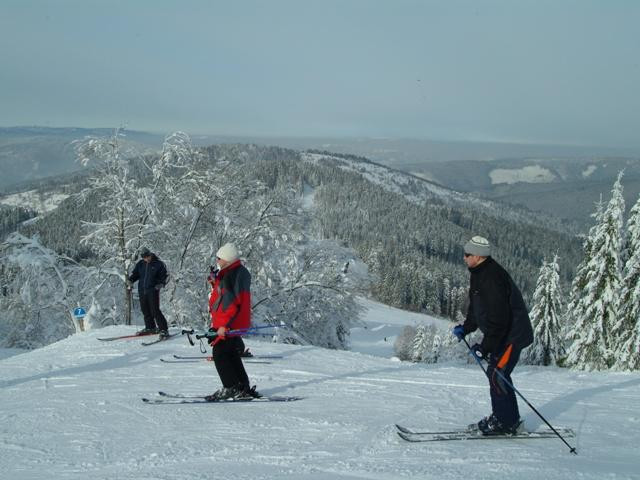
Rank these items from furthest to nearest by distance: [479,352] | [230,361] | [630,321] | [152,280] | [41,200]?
[41,200] → [630,321] → [152,280] → [230,361] → [479,352]

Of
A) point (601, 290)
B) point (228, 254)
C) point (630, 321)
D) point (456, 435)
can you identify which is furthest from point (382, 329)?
→ point (456, 435)

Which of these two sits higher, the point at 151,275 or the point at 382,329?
the point at 151,275

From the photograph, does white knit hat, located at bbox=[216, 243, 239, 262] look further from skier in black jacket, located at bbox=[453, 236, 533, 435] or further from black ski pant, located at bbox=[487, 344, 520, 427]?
black ski pant, located at bbox=[487, 344, 520, 427]

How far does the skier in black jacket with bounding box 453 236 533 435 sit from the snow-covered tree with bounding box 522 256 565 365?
25777 millimetres

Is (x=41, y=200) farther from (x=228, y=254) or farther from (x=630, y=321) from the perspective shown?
→ (x=228, y=254)

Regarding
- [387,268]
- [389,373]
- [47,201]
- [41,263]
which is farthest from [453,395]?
[47,201]

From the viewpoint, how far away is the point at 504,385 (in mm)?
5117

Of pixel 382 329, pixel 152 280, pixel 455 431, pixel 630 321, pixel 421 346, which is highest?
pixel 152 280

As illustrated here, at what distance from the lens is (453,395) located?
23.8ft

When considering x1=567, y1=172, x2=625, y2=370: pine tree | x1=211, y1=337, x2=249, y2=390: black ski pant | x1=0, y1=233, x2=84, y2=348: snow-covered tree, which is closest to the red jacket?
x1=211, y1=337, x2=249, y2=390: black ski pant

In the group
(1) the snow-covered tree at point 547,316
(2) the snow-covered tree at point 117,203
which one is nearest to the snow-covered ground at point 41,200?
(2) the snow-covered tree at point 117,203

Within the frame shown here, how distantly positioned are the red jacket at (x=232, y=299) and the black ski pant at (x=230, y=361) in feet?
0.99

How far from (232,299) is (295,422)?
5.32 feet

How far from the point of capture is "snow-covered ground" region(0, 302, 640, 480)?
4465mm
